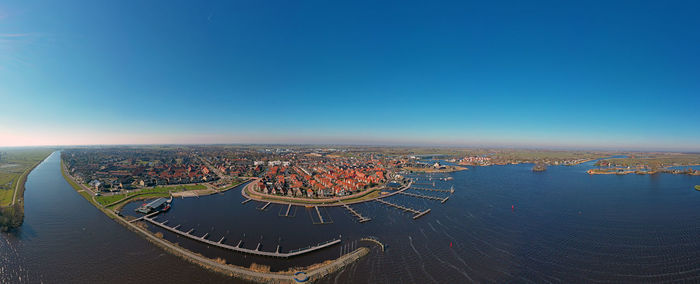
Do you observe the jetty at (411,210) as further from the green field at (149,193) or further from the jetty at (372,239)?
the green field at (149,193)

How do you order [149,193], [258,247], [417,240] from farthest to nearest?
[149,193]
[417,240]
[258,247]

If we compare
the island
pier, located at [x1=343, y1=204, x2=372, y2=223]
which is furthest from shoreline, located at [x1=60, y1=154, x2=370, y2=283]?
the island

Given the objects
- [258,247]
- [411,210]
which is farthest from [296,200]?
[411,210]

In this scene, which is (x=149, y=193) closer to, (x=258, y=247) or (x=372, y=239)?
(x=258, y=247)

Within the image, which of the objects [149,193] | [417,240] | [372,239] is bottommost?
[417,240]

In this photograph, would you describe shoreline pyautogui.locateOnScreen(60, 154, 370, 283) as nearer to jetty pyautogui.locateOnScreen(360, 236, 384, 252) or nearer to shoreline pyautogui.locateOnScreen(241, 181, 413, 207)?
jetty pyautogui.locateOnScreen(360, 236, 384, 252)

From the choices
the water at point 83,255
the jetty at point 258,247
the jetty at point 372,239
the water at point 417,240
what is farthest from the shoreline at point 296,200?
the water at point 83,255

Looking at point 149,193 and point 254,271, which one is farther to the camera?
point 149,193
